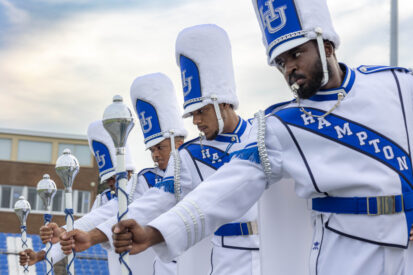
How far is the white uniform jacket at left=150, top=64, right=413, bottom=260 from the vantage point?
3314 mm

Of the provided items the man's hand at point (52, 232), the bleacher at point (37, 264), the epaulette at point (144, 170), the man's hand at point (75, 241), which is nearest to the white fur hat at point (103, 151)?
the epaulette at point (144, 170)

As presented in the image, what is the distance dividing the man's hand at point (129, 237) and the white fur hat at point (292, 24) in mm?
1223

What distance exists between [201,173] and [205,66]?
93cm

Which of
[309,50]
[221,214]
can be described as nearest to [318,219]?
[221,214]

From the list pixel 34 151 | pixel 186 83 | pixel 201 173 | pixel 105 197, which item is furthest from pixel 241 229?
pixel 34 151

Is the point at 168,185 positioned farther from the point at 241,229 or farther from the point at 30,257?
the point at 30,257

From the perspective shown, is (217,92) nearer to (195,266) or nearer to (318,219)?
(195,266)

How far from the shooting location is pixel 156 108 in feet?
24.2

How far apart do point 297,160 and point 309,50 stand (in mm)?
581

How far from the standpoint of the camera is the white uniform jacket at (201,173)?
16.7ft

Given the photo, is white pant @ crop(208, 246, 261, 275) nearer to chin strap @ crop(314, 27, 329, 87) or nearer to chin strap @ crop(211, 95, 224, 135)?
chin strap @ crop(211, 95, 224, 135)

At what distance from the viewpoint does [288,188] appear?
3.97 metres

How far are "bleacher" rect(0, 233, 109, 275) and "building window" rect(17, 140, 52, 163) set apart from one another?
26.6 feet

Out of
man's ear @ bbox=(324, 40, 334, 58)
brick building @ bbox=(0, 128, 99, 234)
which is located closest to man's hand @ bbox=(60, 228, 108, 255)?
man's ear @ bbox=(324, 40, 334, 58)
